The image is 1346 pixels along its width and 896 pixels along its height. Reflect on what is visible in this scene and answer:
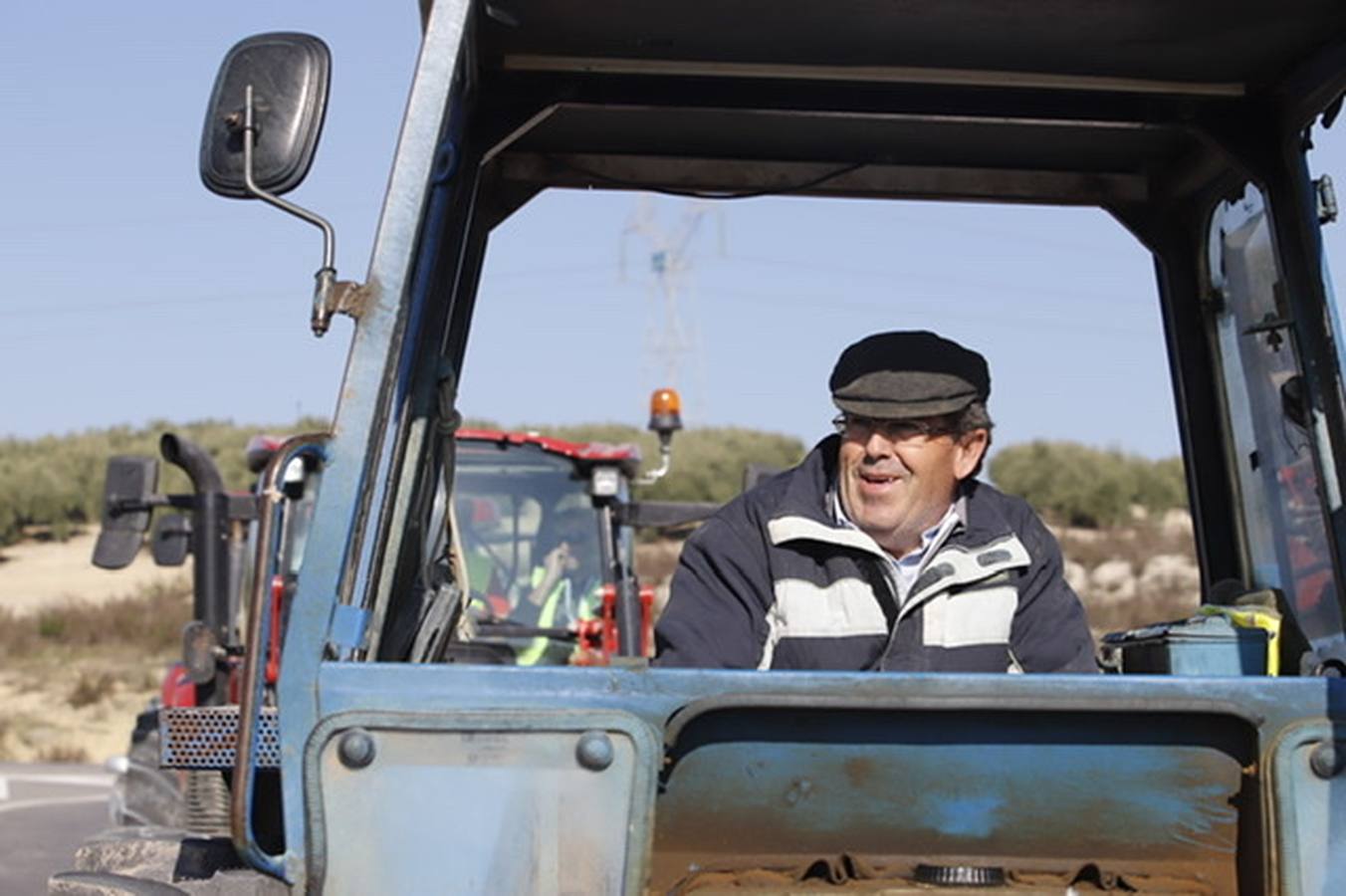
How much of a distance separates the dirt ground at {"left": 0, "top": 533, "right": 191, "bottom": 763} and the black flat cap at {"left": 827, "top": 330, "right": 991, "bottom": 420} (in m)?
18.1

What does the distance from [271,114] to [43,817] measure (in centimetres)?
1159

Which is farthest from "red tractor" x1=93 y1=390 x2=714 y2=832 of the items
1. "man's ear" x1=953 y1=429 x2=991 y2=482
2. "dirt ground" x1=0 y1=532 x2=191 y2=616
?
"dirt ground" x1=0 y1=532 x2=191 y2=616

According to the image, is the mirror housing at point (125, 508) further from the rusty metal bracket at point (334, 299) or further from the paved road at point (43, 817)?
the rusty metal bracket at point (334, 299)

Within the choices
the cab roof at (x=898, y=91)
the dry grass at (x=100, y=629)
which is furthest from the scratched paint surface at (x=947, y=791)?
the dry grass at (x=100, y=629)

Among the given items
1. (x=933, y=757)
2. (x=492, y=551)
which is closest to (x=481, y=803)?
(x=933, y=757)

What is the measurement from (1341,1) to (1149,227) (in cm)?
115

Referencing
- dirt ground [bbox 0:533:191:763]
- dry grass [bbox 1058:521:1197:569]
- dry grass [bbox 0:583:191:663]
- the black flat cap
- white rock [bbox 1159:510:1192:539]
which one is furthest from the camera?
white rock [bbox 1159:510:1192:539]

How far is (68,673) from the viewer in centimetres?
2847

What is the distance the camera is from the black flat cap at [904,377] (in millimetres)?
3920

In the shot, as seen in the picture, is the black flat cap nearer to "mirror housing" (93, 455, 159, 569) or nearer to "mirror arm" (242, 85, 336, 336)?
"mirror arm" (242, 85, 336, 336)

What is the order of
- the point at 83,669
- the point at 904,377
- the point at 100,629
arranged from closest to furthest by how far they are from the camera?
the point at 904,377 < the point at 83,669 < the point at 100,629

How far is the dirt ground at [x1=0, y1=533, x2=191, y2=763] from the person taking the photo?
22469 mm

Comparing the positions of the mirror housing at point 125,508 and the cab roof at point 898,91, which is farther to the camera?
the mirror housing at point 125,508

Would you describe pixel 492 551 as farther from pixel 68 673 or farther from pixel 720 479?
pixel 720 479
